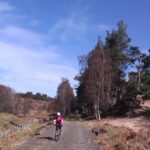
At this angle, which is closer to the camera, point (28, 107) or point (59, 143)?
point (59, 143)

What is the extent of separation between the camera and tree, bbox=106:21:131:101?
130 feet

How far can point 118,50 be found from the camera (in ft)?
136

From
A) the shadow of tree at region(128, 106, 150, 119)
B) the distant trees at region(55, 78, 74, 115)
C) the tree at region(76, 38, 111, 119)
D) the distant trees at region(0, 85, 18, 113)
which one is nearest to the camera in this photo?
the shadow of tree at region(128, 106, 150, 119)

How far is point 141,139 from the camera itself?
1170 cm

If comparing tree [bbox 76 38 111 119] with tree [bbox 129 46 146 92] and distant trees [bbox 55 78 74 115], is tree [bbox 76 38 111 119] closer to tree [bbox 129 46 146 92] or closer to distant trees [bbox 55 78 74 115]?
tree [bbox 129 46 146 92]

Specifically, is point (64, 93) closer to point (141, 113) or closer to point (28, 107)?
point (141, 113)

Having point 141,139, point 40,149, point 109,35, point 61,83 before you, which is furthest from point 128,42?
point 40,149

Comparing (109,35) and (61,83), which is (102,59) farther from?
(61,83)

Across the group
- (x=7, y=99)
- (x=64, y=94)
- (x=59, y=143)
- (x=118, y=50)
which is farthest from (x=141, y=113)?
(x=7, y=99)

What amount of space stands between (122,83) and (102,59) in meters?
6.44

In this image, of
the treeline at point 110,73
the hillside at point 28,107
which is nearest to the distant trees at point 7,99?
the hillside at point 28,107

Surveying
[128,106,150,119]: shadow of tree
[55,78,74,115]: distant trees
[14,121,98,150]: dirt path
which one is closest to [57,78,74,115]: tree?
[55,78,74,115]: distant trees

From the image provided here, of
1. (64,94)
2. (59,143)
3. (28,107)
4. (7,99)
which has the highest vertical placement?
(64,94)

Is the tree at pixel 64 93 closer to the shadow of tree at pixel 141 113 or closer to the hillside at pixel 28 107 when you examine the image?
the shadow of tree at pixel 141 113
